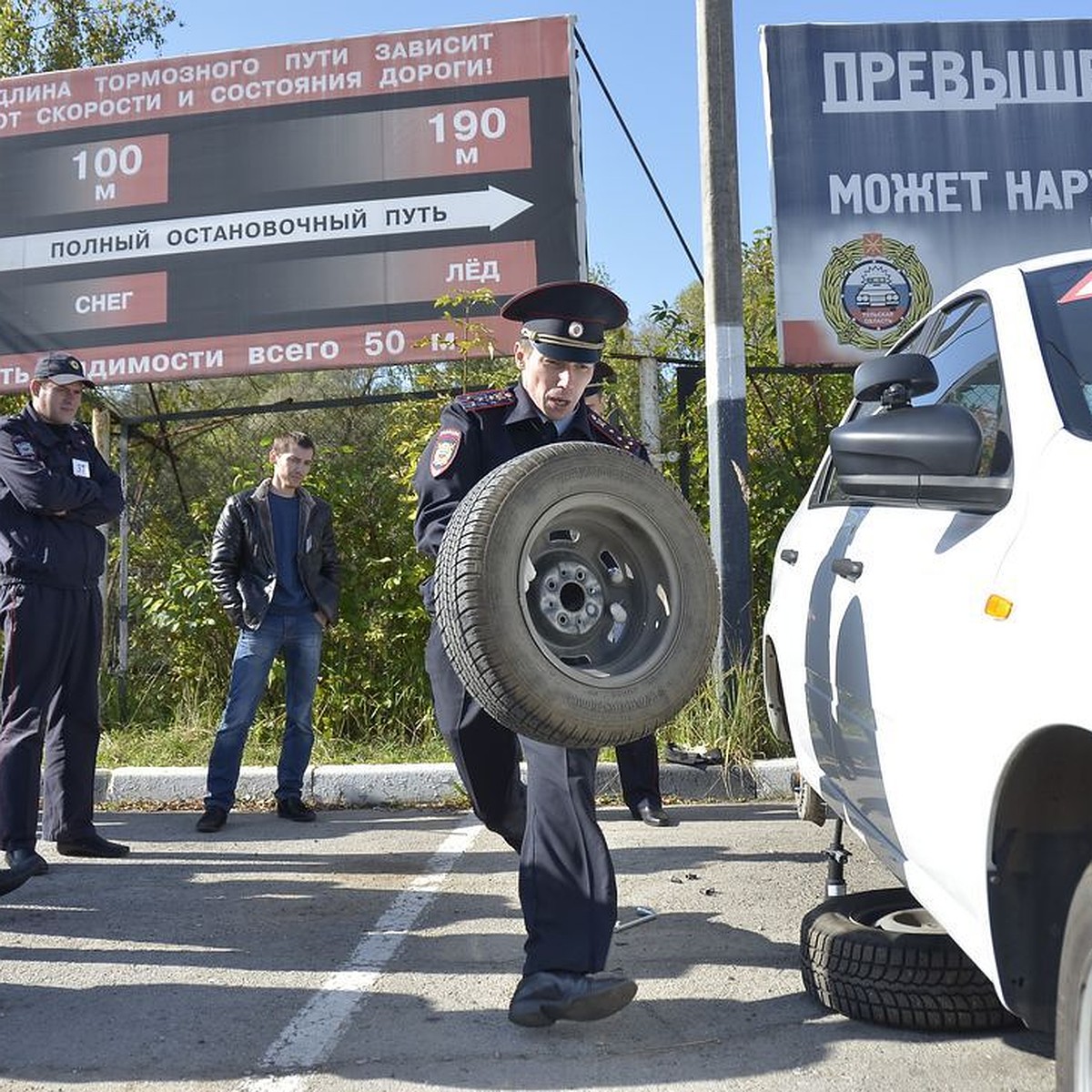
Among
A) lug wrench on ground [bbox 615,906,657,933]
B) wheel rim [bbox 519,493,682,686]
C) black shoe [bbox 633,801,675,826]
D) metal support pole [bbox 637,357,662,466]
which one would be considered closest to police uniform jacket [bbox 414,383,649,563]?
wheel rim [bbox 519,493,682,686]

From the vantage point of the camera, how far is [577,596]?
311 centimetres

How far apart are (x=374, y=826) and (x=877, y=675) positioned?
144 inches

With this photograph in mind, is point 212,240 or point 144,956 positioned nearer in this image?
point 144,956

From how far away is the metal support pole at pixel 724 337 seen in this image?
6844mm

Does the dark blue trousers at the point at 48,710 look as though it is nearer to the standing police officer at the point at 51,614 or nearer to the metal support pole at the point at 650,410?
the standing police officer at the point at 51,614

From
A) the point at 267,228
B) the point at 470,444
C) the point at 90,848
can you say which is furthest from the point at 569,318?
the point at 267,228

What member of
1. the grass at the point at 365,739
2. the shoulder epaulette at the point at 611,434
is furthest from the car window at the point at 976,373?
the grass at the point at 365,739

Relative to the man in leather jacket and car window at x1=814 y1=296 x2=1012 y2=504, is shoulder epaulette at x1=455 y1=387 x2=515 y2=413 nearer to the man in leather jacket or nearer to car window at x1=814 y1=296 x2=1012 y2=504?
car window at x1=814 y1=296 x2=1012 y2=504

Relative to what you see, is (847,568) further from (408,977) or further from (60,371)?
(60,371)

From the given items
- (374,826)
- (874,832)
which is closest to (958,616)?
(874,832)

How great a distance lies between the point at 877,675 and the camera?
2549 millimetres

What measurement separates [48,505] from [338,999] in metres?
2.35

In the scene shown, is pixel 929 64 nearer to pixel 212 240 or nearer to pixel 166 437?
pixel 212 240

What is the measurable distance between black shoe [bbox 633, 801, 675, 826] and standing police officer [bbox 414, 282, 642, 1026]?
2.01 metres
